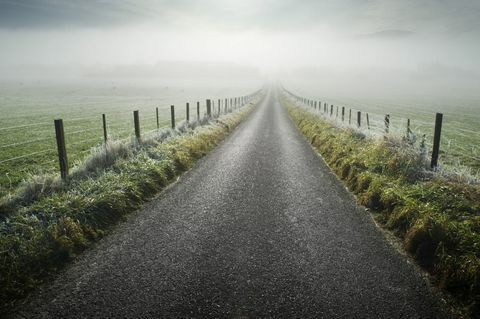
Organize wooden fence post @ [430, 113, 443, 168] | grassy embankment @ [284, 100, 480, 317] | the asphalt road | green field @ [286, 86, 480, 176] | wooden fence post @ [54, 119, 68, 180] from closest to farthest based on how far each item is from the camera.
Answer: the asphalt road
grassy embankment @ [284, 100, 480, 317]
wooden fence post @ [54, 119, 68, 180]
wooden fence post @ [430, 113, 443, 168]
green field @ [286, 86, 480, 176]

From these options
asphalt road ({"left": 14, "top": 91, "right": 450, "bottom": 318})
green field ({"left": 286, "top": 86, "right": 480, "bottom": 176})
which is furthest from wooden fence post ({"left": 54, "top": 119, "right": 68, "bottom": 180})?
green field ({"left": 286, "top": 86, "right": 480, "bottom": 176})

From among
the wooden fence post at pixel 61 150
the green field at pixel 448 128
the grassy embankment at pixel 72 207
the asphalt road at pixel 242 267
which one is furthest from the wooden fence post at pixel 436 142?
the wooden fence post at pixel 61 150

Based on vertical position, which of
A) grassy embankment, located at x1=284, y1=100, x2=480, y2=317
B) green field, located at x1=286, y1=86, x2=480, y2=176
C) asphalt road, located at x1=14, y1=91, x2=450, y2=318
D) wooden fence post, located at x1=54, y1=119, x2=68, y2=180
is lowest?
green field, located at x1=286, y1=86, x2=480, y2=176

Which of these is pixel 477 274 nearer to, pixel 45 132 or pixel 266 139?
pixel 266 139

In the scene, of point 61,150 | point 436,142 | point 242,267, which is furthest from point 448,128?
point 61,150

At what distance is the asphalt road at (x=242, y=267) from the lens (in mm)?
4137

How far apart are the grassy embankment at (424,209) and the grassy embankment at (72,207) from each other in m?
5.83

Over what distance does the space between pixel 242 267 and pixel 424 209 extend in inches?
156

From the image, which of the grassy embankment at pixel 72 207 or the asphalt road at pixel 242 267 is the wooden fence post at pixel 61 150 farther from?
the asphalt road at pixel 242 267

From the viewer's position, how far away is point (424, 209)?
20.6 ft

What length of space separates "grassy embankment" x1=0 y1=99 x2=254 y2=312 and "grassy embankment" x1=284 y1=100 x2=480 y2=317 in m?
5.83

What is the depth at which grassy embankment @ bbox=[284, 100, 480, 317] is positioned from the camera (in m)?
4.64

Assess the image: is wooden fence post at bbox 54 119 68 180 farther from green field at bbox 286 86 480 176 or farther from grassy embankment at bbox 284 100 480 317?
green field at bbox 286 86 480 176

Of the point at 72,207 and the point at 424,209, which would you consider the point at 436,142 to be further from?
the point at 72,207
